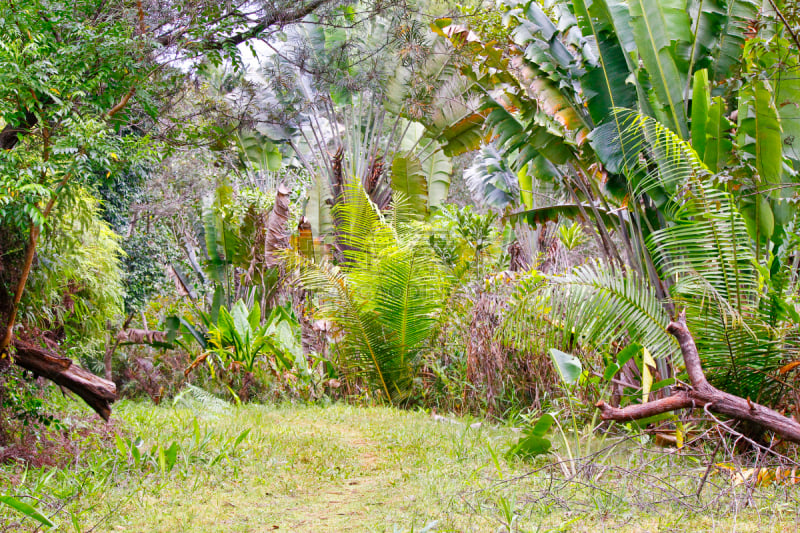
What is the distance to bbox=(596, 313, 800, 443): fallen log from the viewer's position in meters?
3.17

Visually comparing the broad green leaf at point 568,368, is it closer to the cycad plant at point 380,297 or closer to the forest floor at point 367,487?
the forest floor at point 367,487

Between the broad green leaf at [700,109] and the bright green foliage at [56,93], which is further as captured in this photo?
the broad green leaf at [700,109]

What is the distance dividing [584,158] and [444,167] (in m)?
6.35

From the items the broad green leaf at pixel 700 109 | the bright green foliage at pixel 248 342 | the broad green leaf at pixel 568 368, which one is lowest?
the bright green foliage at pixel 248 342

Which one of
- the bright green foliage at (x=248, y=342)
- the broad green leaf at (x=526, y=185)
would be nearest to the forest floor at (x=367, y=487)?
the bright green foliage at (x=248, y=342)

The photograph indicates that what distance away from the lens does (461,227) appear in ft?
31.2

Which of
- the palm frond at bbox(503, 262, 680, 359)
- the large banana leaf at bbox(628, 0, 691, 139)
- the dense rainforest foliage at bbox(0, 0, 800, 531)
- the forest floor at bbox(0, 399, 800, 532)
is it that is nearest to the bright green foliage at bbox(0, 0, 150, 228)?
the dense rainforest foliage at bbox(0, 0, 800, 531)

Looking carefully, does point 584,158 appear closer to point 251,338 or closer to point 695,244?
point 695,244

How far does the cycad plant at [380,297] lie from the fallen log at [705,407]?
568cm

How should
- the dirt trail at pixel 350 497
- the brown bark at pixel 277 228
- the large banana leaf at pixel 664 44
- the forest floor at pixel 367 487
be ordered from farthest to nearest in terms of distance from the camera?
the brown bark at pixel 277 228 → the large banana leaf at pixel 664 44 → the dirt trail at pixel 350 497 → the forest floor at pixel 367 487

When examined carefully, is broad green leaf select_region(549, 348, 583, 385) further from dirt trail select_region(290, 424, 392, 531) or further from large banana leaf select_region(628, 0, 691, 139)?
large banana leaf select_region(628, 0, 691, 139)

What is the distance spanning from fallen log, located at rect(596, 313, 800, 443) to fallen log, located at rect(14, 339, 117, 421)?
4011 mm

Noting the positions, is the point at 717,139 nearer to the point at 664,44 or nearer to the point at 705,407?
the point at 664,44

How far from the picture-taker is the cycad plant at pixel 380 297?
8922 millimetres
